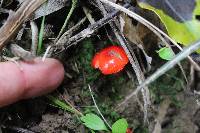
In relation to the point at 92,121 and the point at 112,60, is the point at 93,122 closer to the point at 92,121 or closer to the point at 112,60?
the point at 92,121

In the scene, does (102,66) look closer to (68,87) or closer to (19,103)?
(68,87)

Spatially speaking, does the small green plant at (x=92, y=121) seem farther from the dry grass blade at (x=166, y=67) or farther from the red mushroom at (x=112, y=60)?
the dry grass blade at (x=166, y=67)

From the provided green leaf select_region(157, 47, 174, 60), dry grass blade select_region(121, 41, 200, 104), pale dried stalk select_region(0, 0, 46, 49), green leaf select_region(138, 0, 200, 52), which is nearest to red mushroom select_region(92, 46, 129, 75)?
green leaf select_region(157, 47, 174, 60)

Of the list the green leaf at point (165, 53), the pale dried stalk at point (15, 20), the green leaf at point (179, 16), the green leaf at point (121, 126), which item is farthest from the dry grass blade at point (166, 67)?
the pale dried stalk at point (15, 20)

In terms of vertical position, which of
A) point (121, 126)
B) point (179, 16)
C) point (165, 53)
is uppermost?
point (179, 16)

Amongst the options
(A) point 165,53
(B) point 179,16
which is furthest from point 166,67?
(A) point 165,53

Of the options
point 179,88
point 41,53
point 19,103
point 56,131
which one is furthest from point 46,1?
point 179,88
